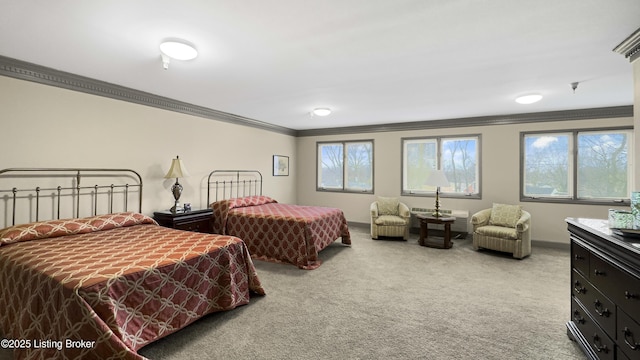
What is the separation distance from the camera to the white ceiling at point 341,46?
2043mm

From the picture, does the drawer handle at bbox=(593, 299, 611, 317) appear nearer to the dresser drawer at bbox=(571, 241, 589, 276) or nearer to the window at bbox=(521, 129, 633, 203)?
the dresser drawer at bbox=(571, 241, 589, 276)

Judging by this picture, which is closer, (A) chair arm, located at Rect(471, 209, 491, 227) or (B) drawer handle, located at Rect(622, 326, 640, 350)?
(B) drawer handle, located at Rect(622, 326, 640, 350)

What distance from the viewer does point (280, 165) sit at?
23.8 ft

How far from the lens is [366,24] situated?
2.24m

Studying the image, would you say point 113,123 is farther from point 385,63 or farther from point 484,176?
point 484,176

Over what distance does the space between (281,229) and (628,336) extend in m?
3.62

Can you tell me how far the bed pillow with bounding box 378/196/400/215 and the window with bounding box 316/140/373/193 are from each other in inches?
26.9

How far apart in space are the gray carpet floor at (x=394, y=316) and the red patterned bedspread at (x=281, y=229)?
0.23 metres

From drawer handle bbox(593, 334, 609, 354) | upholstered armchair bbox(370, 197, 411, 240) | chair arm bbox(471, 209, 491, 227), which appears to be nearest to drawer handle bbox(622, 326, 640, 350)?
drawer handle bbox(593, 334, 609, 354)

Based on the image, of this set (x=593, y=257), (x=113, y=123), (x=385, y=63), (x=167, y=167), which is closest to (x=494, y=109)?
(x=385, y=63)

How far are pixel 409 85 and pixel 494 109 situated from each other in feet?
7.84

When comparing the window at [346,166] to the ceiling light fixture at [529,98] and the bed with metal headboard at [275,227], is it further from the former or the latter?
the ceiling light fixture at [529,98]

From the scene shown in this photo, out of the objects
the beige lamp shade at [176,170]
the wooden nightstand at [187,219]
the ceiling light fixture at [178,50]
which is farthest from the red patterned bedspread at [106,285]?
the ceiling light fixture at [178,50]

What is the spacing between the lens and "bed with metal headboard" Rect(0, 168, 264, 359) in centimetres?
176
